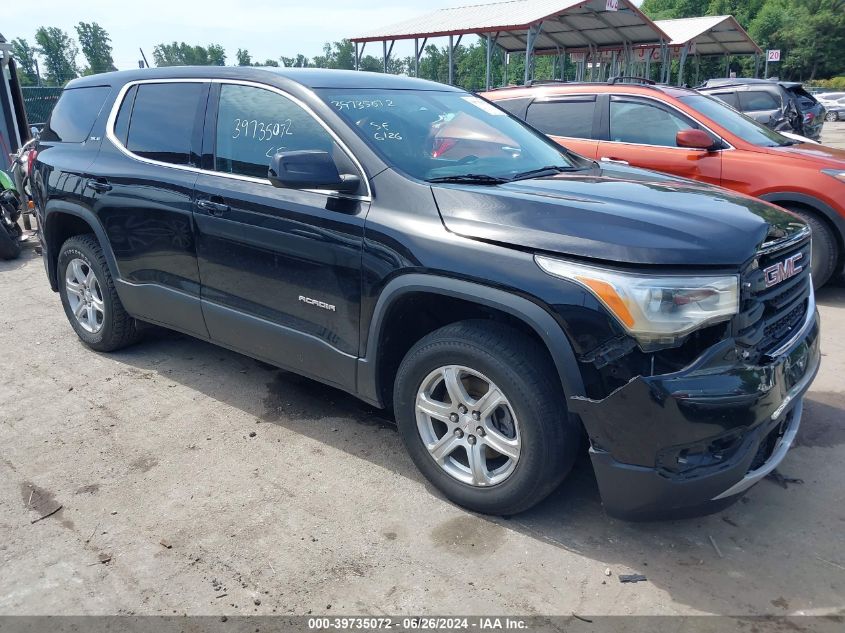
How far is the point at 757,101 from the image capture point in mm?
12609

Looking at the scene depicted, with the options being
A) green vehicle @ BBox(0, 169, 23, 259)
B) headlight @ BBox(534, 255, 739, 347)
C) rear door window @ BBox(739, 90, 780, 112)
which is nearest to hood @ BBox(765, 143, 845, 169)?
headlight @ BBox(534, 255, 739, 347)

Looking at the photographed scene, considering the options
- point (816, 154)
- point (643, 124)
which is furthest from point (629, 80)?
point (816, 154)

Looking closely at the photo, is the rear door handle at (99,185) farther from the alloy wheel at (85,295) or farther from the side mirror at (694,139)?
the side mirror at (694,139)

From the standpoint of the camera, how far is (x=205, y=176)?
3.80m

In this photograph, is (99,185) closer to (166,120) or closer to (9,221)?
(166,120)

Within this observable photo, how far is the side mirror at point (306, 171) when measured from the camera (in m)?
3.04

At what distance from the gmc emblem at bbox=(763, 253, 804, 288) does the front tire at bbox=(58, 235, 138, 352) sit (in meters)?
3.89

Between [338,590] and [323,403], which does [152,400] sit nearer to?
[323,403]

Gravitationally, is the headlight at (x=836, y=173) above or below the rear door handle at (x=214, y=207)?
below

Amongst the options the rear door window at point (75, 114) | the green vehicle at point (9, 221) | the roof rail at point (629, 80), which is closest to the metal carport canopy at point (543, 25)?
the roof rail at point (629, 80)

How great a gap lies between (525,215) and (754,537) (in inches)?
64.0

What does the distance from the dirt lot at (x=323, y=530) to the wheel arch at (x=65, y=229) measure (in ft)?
3.35

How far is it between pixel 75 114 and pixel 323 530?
356 centimetres

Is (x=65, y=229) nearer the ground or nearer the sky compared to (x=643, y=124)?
nearer the ground
